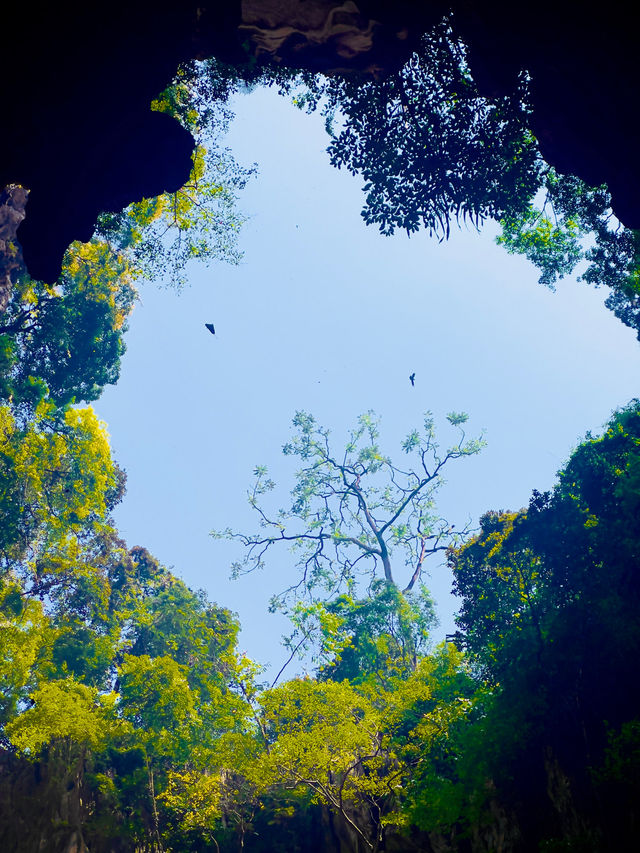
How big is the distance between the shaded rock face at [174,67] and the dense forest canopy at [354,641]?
4.66ft

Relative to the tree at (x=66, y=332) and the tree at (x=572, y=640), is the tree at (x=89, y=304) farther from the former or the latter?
the tree at (x=572, y=640)

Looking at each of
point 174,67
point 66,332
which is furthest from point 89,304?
point 174,67

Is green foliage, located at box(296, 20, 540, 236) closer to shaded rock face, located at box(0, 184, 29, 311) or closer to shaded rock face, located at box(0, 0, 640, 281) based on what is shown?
shaded rock face, located at box(0, 0, 640, 281)

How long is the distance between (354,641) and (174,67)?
20792 millimetres

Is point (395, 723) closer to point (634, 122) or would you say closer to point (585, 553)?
point (585, 553)

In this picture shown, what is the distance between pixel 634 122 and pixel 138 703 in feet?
70.4

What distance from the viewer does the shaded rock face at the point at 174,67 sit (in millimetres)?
7148


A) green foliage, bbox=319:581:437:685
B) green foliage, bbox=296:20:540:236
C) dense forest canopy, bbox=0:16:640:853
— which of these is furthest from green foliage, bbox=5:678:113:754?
green foliage, bbox=296:20:540:236

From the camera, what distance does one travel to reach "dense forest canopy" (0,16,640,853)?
11.6 m

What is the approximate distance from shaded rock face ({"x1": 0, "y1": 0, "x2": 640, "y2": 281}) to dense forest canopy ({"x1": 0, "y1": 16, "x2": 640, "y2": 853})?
142cm

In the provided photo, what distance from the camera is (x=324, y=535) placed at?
28.1 m

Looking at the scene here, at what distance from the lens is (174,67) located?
933 cm

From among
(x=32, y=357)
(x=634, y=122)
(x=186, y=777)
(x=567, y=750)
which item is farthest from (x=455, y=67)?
(x=186, y=777)

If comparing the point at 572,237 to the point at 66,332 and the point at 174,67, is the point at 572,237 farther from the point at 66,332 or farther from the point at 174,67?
the point at 66,332
